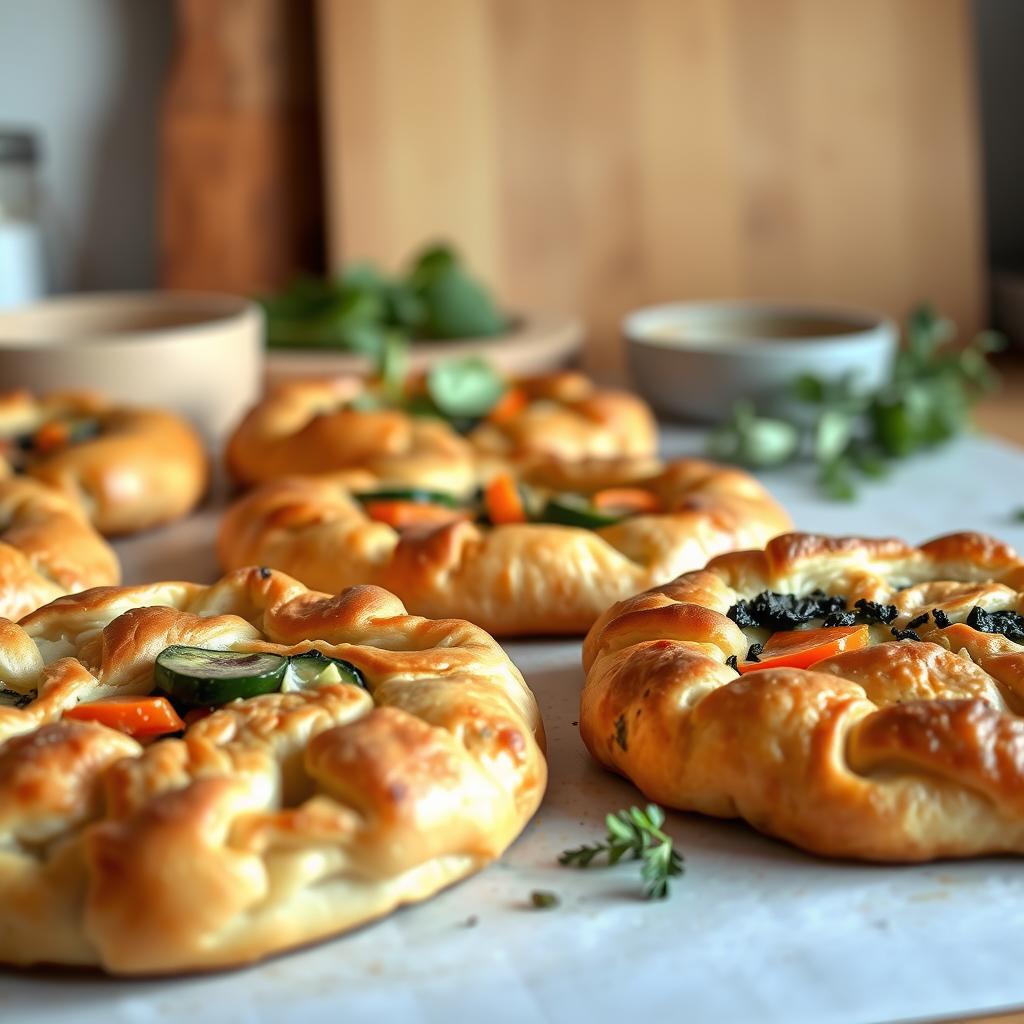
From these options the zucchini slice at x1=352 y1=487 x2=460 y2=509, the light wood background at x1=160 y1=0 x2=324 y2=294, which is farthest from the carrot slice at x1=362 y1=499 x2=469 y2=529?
the light wood background at x1=160 y1=0 x2=324 y2=294

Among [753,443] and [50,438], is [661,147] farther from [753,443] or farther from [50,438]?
[50,438]

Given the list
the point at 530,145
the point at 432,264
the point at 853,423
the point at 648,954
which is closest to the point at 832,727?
the point at 648,954

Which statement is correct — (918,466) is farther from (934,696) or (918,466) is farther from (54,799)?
(54,799)

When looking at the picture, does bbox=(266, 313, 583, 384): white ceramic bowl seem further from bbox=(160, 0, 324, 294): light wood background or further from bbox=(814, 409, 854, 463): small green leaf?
bbox=(814, 409, 854, 463): small green leaf

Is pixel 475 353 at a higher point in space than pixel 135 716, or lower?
higher

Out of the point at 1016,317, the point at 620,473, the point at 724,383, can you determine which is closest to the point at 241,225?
the point at 724,383
